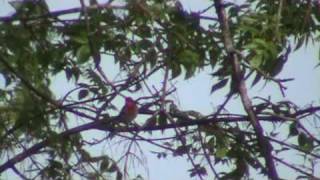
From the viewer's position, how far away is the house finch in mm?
2403

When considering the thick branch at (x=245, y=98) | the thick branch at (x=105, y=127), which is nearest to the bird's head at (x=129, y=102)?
the thick branch at (x=105, y=127)

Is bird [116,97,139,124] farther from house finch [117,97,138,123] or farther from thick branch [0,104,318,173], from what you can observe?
thick branch [0,104,318,173]

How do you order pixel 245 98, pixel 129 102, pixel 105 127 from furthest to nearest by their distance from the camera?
pixel 105 127, pixel 129 102, pixel 245 98

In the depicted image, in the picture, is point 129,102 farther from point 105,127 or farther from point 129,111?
point 105,127

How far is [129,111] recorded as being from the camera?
2430 mm

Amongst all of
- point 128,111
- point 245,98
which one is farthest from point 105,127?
Result: point 245,98

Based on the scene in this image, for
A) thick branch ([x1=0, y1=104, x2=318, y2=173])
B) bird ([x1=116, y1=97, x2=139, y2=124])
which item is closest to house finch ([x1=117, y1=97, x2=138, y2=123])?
bird ([x1=116, y1=97, x2=139, y2=124])

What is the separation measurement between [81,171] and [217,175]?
78 cm

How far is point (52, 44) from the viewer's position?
2.56 meters

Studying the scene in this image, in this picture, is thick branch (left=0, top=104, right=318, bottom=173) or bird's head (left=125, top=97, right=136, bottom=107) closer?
bird's head (left=125, top=97, right=136, bottom=107)

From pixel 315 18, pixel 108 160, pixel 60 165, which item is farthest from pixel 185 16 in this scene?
pixel 60 165

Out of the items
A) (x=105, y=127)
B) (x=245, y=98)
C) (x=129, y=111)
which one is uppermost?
(x=105, y=127)

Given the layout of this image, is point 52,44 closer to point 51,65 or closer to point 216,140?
point 51,65

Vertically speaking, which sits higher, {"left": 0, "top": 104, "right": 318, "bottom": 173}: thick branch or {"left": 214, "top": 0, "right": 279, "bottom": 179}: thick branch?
{"left": 0, "top": 104, "right": 318, "bottom": 173}: thick branch
